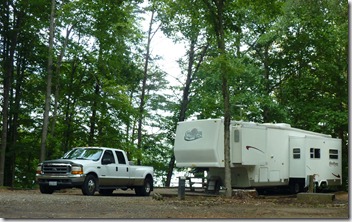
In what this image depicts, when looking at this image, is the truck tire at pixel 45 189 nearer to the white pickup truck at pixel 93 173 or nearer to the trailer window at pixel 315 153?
the white pickup truck at pixel 93 173

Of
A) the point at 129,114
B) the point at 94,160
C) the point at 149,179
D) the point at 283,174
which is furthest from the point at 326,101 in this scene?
the point at 94,160

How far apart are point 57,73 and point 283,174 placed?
12.7 m

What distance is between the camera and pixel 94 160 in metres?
18.9

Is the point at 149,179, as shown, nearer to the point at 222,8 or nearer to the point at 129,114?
the point at 222,8

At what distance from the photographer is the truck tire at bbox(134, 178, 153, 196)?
68.4ft

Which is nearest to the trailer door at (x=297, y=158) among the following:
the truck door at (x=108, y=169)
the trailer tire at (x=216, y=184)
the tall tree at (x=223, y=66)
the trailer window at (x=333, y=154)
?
the trailer window at (x=333, y=154)

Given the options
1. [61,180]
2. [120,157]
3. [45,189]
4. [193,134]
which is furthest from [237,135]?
[45,189]

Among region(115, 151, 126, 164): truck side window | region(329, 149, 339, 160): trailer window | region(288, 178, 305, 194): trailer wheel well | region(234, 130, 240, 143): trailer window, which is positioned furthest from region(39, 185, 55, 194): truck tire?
region(329, 149, 339, 160): trailer window

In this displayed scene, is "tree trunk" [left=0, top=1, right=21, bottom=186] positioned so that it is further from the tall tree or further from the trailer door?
the trailer door

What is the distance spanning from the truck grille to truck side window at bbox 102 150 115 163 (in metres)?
1.64

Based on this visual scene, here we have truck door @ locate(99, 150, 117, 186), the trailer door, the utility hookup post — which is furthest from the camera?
the trailer door

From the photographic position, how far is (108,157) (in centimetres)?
1955

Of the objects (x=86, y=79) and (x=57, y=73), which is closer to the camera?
(x=57, y=73)

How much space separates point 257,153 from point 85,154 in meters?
6.65
